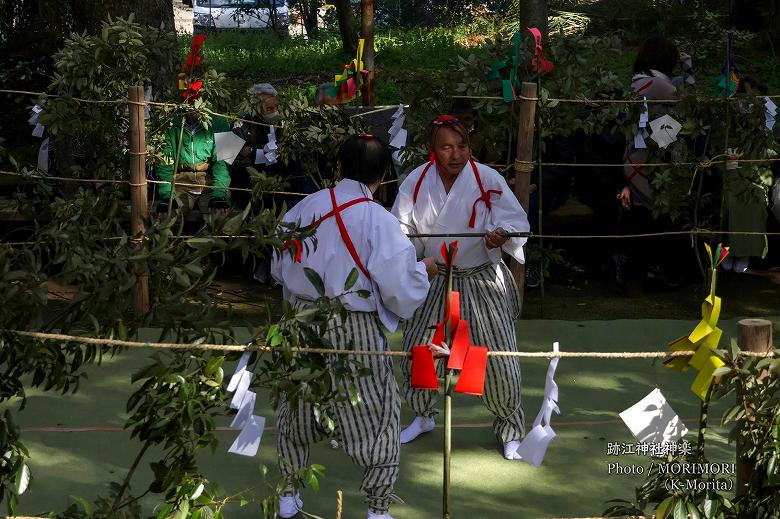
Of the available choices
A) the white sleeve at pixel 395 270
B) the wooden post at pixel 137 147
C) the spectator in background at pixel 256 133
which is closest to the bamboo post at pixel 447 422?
the white sleeve at pixel 395 270

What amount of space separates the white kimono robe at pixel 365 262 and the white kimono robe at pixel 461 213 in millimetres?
746

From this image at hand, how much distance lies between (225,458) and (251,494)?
0.36m

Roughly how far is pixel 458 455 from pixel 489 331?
0.47 meters

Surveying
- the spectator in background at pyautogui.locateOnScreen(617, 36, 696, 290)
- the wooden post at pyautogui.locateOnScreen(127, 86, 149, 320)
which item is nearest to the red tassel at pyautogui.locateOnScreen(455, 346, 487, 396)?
the wooden post at pyautogui.locateOnScreen(127, 86, 149, 320)

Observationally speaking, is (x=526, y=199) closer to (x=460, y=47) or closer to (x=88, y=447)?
(x=88, y=447)

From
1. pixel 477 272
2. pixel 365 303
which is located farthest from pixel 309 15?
pixel 365 303

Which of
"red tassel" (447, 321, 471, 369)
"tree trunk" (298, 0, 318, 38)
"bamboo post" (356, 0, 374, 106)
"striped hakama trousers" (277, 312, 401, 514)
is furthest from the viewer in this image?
"tree trunk" (298, 0, 318, 38)

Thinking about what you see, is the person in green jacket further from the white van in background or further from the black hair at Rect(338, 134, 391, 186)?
the white van in background

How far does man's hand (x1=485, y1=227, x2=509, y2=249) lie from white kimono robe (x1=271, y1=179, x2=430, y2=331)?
68 centimetres

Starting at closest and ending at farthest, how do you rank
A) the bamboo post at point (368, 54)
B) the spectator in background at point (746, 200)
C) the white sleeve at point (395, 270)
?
the white sleeve at point (395, 270) → the spectator in background at point (746, 200) → the bamboo post at point (368, 54)

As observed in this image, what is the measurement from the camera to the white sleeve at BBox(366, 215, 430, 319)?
3.55 metres

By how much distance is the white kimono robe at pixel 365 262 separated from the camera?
355 centimetres

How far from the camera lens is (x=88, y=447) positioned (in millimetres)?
4410

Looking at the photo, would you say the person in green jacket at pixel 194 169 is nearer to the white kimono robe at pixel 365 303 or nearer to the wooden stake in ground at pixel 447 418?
the white kimono robe at pixel 365 303
